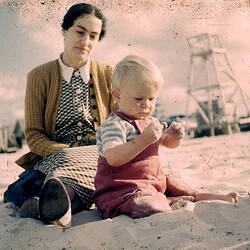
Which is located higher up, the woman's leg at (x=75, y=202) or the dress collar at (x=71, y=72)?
the dress collar at (x=71, y=72)

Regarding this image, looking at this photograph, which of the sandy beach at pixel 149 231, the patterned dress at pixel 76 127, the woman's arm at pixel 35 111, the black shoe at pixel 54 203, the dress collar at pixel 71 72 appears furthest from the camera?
the dress collar at pixel 71 72

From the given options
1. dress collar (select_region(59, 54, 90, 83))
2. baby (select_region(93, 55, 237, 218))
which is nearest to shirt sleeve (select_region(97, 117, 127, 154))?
baby (select_region(93, 55, 237, 218))

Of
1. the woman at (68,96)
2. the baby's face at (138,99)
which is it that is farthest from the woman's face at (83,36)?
the baby's face at (138,99)

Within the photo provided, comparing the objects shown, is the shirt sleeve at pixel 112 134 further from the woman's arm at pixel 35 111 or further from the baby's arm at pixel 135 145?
the woman's arm at pixel 35 111

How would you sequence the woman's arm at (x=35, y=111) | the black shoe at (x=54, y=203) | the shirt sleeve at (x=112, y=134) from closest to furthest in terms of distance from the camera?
the black shoe at (x=54, y=203)
the shirt sleeve at (x=112, y=134)
the woman's arm at (x=35, y=111)

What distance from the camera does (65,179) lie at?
2.03m

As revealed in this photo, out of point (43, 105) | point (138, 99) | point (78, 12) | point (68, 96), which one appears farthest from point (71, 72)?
point (138, 99)

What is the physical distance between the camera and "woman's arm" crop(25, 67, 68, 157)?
7.91 feet

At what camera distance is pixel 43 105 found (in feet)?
8.21

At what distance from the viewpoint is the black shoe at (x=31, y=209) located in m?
1.83

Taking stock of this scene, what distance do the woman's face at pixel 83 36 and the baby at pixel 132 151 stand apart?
2.09 feet

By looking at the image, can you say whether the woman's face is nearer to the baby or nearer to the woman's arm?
the woman's arm

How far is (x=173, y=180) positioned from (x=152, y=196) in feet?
1.53

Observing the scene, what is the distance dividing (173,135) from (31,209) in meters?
A: 0.89
